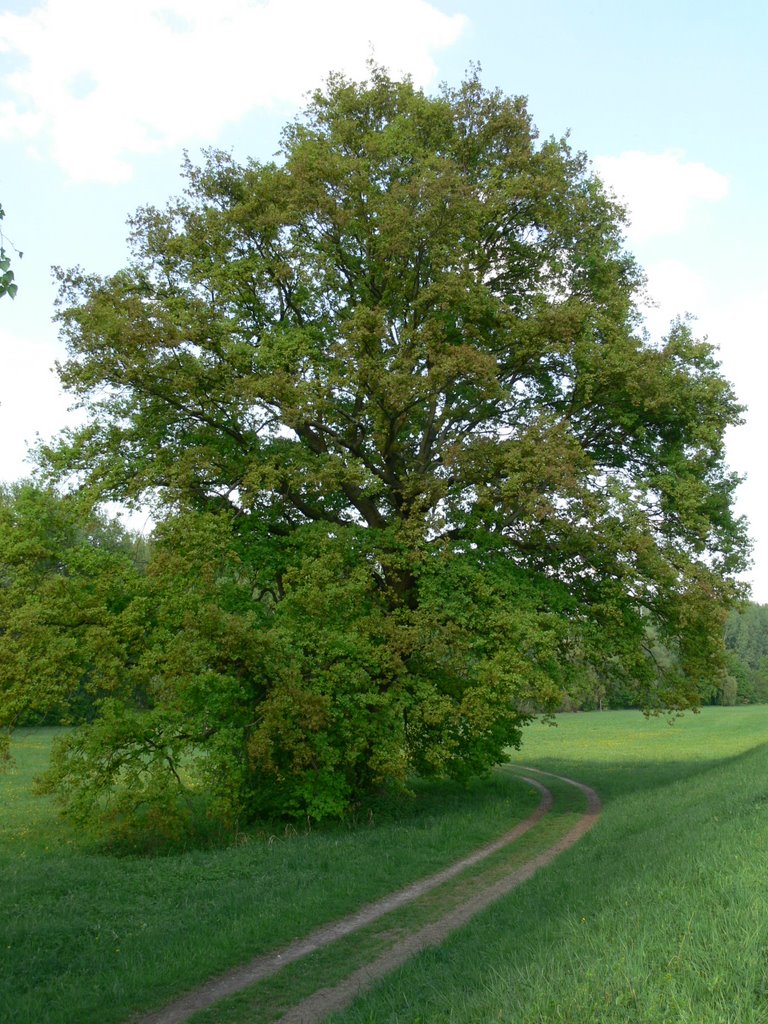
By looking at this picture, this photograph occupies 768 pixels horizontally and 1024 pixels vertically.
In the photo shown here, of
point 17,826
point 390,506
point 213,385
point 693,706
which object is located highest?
point 213,385

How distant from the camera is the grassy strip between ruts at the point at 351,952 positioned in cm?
815

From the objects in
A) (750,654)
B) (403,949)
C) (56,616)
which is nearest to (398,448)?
(56,616)

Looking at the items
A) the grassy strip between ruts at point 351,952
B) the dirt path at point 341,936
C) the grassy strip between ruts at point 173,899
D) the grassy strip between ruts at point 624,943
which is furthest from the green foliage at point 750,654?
the grassy strip between ruts at point 624,943

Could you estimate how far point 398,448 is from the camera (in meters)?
21.3

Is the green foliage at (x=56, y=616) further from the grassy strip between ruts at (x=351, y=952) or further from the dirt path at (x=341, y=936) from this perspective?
the grassy strip between ruts at (x=351, y=952)

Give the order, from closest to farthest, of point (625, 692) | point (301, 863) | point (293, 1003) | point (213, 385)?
1. point (293, 1003)
2. point (301, 863)
3. point (213, 385)
4. point (625, 692)

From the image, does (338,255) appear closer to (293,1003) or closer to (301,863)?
(301,863)

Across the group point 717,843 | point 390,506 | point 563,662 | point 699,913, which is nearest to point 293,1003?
point 699,913

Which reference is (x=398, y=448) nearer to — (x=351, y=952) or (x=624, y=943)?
(x=351, y=952)

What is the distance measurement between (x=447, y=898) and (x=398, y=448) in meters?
11.6

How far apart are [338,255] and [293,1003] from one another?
16.8m

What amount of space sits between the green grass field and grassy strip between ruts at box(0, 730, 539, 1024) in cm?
3

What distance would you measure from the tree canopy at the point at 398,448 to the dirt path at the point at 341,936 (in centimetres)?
375

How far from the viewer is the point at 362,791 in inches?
771
